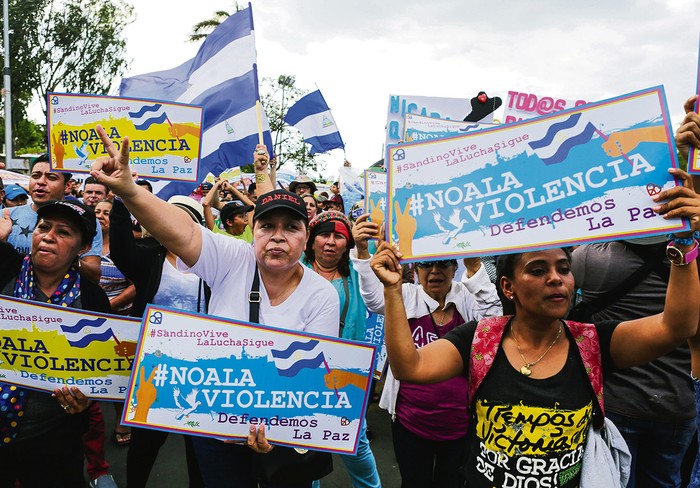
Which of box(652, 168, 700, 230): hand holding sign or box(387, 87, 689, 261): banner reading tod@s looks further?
box(387, 87, 689, 261): banner reading tod@s

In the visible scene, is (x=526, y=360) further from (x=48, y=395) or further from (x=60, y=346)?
(x=48, y=395)

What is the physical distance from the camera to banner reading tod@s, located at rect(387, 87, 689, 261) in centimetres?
174

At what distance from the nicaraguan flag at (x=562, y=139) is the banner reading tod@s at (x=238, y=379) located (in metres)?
1.10

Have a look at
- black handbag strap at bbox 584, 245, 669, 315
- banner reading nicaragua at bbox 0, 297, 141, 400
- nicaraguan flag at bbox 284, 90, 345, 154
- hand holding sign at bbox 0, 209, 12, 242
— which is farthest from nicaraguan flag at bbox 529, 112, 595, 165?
nicaraguan flag at bbox 284, 90, 345, 154

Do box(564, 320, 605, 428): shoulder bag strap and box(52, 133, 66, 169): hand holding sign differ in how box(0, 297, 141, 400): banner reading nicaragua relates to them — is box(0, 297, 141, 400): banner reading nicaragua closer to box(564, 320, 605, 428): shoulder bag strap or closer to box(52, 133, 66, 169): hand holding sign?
box(52, 133, 66, 169): hand holding sign

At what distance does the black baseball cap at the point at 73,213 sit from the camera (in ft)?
8.25

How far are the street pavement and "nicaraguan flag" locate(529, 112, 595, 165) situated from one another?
9.52 ft

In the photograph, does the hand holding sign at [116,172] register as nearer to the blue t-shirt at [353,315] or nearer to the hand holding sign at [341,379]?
the hand holding sign at [341,379]

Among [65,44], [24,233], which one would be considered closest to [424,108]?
[24,233]

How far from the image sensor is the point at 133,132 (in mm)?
3510

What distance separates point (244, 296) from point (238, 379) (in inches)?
14.5

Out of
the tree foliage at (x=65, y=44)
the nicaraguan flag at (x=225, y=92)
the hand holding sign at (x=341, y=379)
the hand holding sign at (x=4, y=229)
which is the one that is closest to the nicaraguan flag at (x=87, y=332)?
the hand holding sign at (x=4, y=229)

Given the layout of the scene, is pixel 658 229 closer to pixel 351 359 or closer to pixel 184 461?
pixel 351 359

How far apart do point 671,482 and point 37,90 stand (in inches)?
1142
